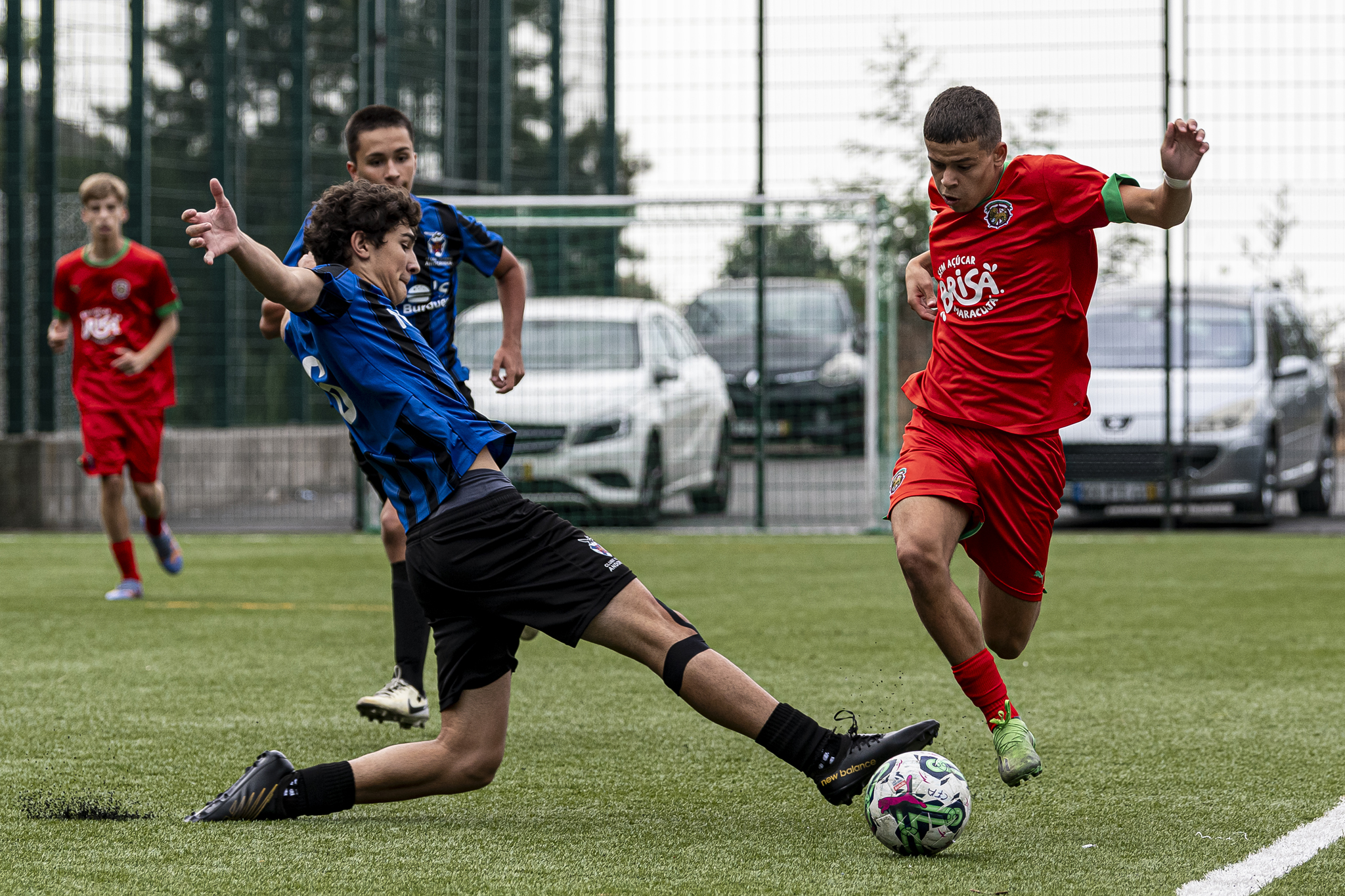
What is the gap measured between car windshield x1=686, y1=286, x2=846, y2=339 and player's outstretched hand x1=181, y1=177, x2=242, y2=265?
9.01 m

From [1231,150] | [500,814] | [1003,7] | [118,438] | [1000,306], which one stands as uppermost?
[1003,7]

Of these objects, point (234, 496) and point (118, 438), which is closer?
point (118, 438)

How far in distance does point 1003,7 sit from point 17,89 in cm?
820

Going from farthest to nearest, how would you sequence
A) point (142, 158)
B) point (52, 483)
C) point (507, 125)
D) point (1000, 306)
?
point (507, 125)
point (142, 158)
point (52, 483)
point (1000, 306)

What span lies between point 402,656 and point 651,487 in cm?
707

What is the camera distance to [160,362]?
8438 millimetres

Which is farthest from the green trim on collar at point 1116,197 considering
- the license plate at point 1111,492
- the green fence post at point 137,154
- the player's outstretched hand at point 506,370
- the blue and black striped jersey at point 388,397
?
the green fence post at point 137,154

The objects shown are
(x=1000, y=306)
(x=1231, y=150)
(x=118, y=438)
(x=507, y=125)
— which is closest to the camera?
(x=1000, y=306)

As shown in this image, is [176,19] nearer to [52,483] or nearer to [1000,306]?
[52,483]

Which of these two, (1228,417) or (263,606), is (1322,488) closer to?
(1228,417)

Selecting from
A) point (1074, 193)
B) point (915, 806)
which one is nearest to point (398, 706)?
point (915, 806)

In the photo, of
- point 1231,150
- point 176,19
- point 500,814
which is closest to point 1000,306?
point 500,814

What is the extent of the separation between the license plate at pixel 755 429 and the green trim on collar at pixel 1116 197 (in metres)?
8.19

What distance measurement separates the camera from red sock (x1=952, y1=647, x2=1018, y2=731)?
12.8ft
